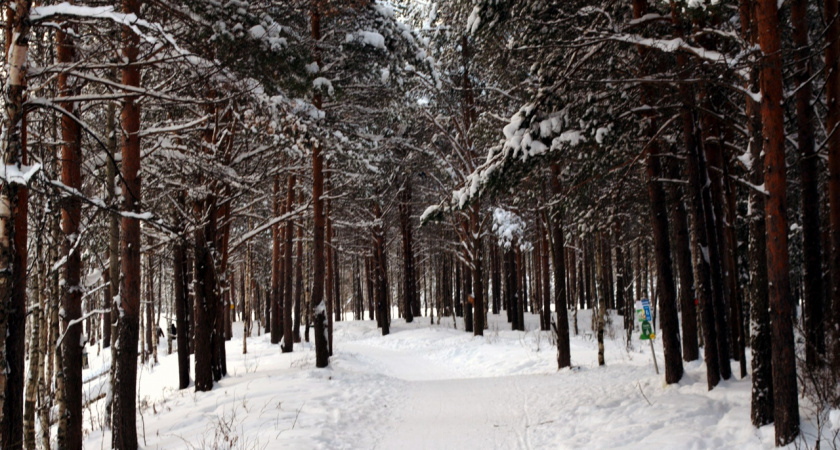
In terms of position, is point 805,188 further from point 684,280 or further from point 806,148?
point 684,280

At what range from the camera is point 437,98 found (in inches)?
703

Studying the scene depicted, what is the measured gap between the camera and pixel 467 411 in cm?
898

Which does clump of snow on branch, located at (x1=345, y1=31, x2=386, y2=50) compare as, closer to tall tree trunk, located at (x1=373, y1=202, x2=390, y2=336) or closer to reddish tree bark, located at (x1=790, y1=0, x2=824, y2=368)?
reddish tree bark, located at (x1=790, y1=0, x2=824, y2=368)

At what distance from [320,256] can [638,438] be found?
27.2 ft

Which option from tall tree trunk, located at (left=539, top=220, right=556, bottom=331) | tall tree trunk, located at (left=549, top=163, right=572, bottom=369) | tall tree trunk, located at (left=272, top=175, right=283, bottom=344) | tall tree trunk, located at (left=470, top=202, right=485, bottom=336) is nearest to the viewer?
tall tree trunk, located at (left=549, top=163, right=572, bottom=369)

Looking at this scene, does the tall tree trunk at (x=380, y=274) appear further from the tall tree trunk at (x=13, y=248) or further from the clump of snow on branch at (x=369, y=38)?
the tall tree trunk at (x=13, y=248)

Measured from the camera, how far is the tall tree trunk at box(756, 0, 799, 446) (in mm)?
5102

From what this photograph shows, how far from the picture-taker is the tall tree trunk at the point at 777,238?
5102 mm

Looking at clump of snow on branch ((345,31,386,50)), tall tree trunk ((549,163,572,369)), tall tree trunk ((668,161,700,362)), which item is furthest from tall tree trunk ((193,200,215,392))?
tall tree trunk ((668,161,700,362))

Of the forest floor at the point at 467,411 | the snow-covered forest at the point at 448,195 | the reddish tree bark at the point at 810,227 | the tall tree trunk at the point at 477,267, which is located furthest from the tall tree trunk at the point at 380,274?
the reddish tree bark at the point at 810,227

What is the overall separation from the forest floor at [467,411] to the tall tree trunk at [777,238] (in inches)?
→ 16.3

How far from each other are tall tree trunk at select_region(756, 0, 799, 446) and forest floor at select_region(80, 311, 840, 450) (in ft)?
1.36

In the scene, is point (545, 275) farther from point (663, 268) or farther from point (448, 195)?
point (448, 195)

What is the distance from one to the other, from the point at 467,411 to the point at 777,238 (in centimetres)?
563
